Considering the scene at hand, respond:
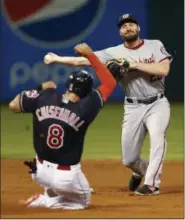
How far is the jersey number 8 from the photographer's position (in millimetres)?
8078

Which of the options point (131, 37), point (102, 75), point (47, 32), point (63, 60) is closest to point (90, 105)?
point (102, 75)

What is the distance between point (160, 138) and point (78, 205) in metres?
1.58

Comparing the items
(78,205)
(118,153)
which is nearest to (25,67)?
(118,153)

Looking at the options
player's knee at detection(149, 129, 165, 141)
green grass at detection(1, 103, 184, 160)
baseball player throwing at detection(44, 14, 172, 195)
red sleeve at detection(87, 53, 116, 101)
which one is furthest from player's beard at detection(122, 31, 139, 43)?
green grass at detection(1, 103, 184, 160)

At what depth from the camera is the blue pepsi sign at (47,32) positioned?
2008 cm

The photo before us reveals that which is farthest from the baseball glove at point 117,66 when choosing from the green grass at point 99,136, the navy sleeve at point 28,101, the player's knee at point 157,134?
the green grass at point 99,136

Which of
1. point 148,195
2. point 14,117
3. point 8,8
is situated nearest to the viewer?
point 148,195

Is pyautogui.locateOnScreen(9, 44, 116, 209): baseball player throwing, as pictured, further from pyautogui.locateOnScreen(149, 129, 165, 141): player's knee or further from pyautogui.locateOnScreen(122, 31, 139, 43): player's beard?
pyautogui.locateOnScreen(122, 31, 139, 43): player's beard

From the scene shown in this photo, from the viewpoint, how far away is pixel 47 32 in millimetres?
20141

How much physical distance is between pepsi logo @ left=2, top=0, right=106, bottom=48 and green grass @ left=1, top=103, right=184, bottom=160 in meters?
1.95

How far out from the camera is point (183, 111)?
745 inches

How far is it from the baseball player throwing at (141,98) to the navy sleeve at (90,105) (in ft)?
4.36

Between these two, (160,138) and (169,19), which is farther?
(169,19)

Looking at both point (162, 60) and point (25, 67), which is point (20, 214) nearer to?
point (162, 60)
